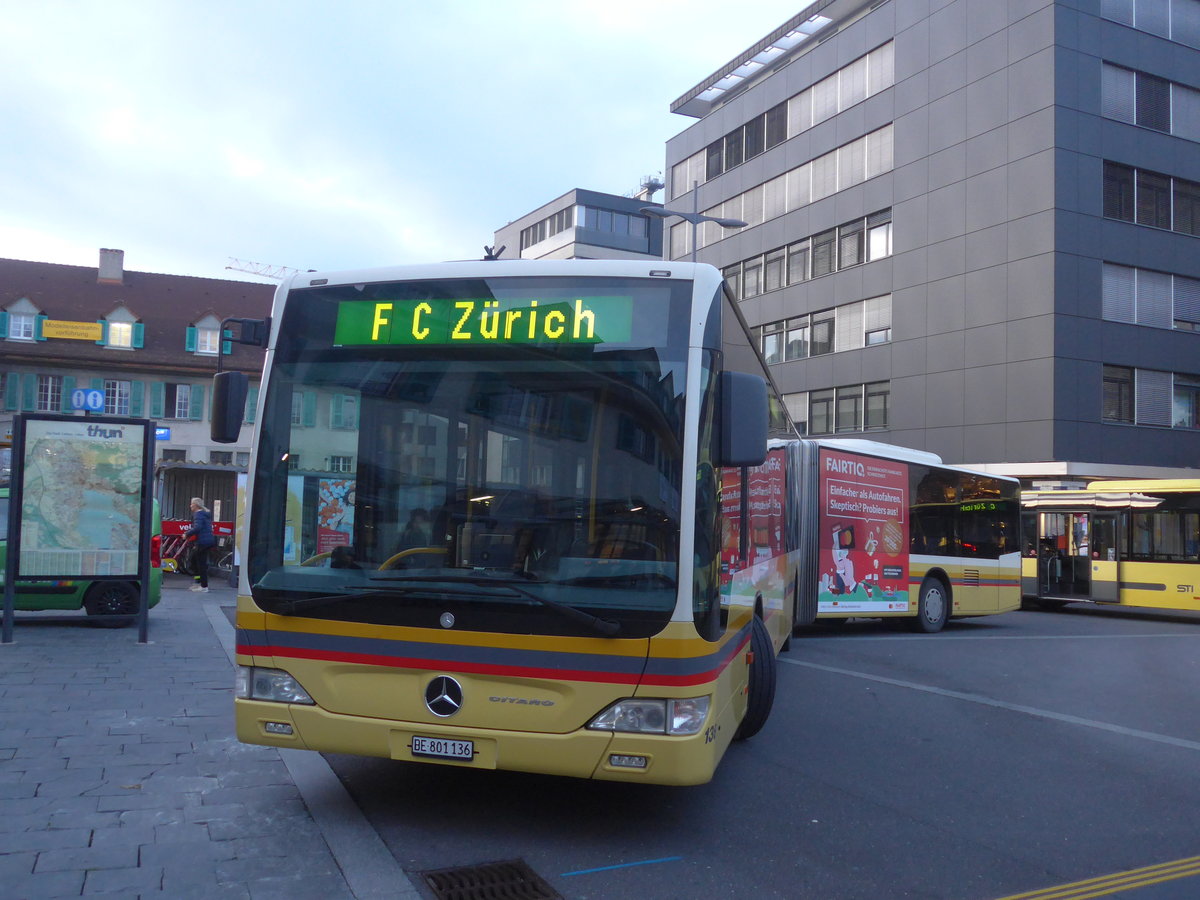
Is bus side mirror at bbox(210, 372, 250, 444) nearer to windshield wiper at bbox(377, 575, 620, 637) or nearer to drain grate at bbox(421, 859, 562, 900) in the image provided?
windshield wiper at bbox(377, 575, 620, 637)

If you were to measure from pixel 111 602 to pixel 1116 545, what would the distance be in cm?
1951

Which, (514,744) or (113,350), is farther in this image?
(113,350)

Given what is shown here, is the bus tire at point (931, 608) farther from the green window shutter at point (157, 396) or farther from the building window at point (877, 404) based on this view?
the green window shutter at point (157, 396)

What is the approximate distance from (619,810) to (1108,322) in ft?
105

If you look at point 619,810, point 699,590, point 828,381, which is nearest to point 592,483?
point 699,590

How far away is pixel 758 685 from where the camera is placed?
8031mm

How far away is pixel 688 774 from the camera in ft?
17.5

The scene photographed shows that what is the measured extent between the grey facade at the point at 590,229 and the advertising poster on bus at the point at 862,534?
4963cm

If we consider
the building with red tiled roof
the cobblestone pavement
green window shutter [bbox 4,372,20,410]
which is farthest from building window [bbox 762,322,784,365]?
the cobblestone pavement

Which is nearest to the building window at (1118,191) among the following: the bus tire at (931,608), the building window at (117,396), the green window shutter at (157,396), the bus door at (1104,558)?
the bus door at (1104,558)

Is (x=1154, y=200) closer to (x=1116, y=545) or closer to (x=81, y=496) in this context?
(x=1116, y=545)

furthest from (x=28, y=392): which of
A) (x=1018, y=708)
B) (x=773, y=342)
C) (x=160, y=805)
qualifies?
(x=160, y=805)

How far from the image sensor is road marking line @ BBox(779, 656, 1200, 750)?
30.4 feet

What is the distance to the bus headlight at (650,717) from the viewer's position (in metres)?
5.32
